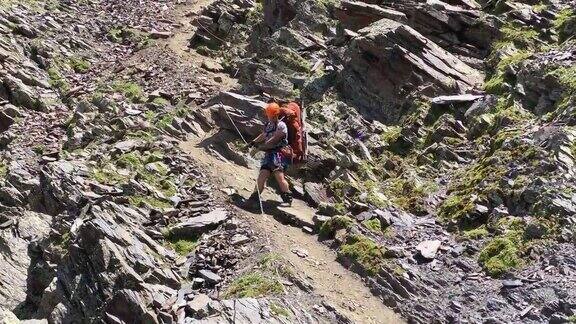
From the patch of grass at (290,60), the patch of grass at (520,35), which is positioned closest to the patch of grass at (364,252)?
the patch of grass at (520,35)

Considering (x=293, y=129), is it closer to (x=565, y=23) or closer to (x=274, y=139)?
(x=274, y=139)

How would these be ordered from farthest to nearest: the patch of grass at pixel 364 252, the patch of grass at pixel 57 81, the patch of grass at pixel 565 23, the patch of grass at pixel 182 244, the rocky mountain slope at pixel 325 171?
the patch of grass at pixel 57 81 → the patch of grass at pixel 565 23 → the patch of grass at pixel 182 244 → the patch of grass at pixel 364 252 → the rocky mountain slope at pixel 325 171

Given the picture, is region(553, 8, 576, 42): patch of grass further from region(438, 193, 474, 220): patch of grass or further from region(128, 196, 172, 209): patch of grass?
region(128, 196, 172, 209): patch of grass

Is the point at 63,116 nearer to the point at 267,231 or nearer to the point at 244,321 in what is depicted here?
the point at 267,231

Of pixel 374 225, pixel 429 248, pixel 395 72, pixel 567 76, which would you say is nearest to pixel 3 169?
pixel 395 72

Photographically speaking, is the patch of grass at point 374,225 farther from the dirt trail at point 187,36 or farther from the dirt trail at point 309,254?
the dirt trail at point 187,36

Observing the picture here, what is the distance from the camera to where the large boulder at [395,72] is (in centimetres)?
2042

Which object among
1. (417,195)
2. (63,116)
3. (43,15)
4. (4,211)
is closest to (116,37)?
(43,15)

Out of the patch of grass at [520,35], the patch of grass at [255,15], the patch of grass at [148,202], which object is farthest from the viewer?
the patch of grass at [255,15]

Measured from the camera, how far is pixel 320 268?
14258 millimetres

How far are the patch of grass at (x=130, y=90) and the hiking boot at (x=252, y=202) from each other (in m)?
9.96

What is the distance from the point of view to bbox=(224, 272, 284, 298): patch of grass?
41.3 ft

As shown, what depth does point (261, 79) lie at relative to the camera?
2411 cm

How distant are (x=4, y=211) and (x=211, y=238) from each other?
30.2 feet
